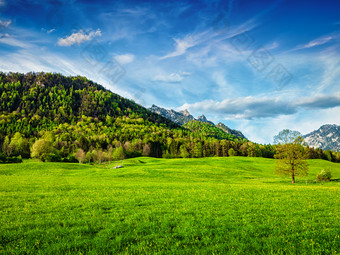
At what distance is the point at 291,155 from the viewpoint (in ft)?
157

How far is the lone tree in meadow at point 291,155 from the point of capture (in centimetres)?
→ 4788

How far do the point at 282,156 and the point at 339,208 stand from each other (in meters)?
37.1

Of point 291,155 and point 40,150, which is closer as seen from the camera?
point 291,155

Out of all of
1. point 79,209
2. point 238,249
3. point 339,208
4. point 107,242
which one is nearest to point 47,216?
point 79,209

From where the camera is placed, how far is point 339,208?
16.7 m

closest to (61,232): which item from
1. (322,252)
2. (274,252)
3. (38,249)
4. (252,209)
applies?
(38,249)

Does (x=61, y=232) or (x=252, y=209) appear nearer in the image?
(x=61, y=232)

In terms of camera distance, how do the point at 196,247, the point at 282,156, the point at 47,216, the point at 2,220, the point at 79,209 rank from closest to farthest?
1. the point at 196,247
2. the point at 2,220
3. the point at 47,216
4. the point at 79,209
5. the point at 282,156

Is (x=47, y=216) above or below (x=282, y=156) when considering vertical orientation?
below

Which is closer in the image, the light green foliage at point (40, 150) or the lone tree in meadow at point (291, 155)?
the lone tree in meadow at point (291, 155)

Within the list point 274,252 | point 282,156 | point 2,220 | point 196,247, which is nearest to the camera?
point 274,252

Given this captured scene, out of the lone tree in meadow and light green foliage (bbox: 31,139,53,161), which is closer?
the lone tree in meadow

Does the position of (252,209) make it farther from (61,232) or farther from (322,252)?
(61,232)

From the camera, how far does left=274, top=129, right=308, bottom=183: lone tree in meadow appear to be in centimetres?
4788
